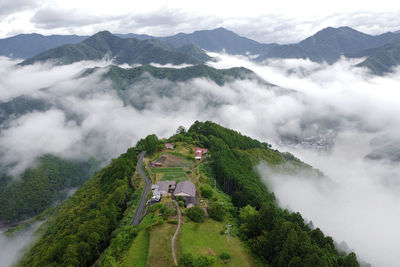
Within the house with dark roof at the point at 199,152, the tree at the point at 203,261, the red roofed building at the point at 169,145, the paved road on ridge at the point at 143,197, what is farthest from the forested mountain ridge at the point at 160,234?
the red roofed building at the point at 169,145

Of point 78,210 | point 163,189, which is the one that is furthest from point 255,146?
point 78,210

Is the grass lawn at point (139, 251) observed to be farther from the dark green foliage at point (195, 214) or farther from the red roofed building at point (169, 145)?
the red roofed building at point (169, 145)

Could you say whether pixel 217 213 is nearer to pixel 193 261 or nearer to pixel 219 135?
pixel 193 261

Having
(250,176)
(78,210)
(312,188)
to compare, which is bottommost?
(312,188)

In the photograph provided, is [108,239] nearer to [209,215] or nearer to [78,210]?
[209,215]

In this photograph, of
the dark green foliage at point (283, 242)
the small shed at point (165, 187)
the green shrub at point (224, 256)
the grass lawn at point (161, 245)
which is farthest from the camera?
the small shed at point (165, 187)

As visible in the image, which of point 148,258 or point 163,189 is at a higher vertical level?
point 148,258
